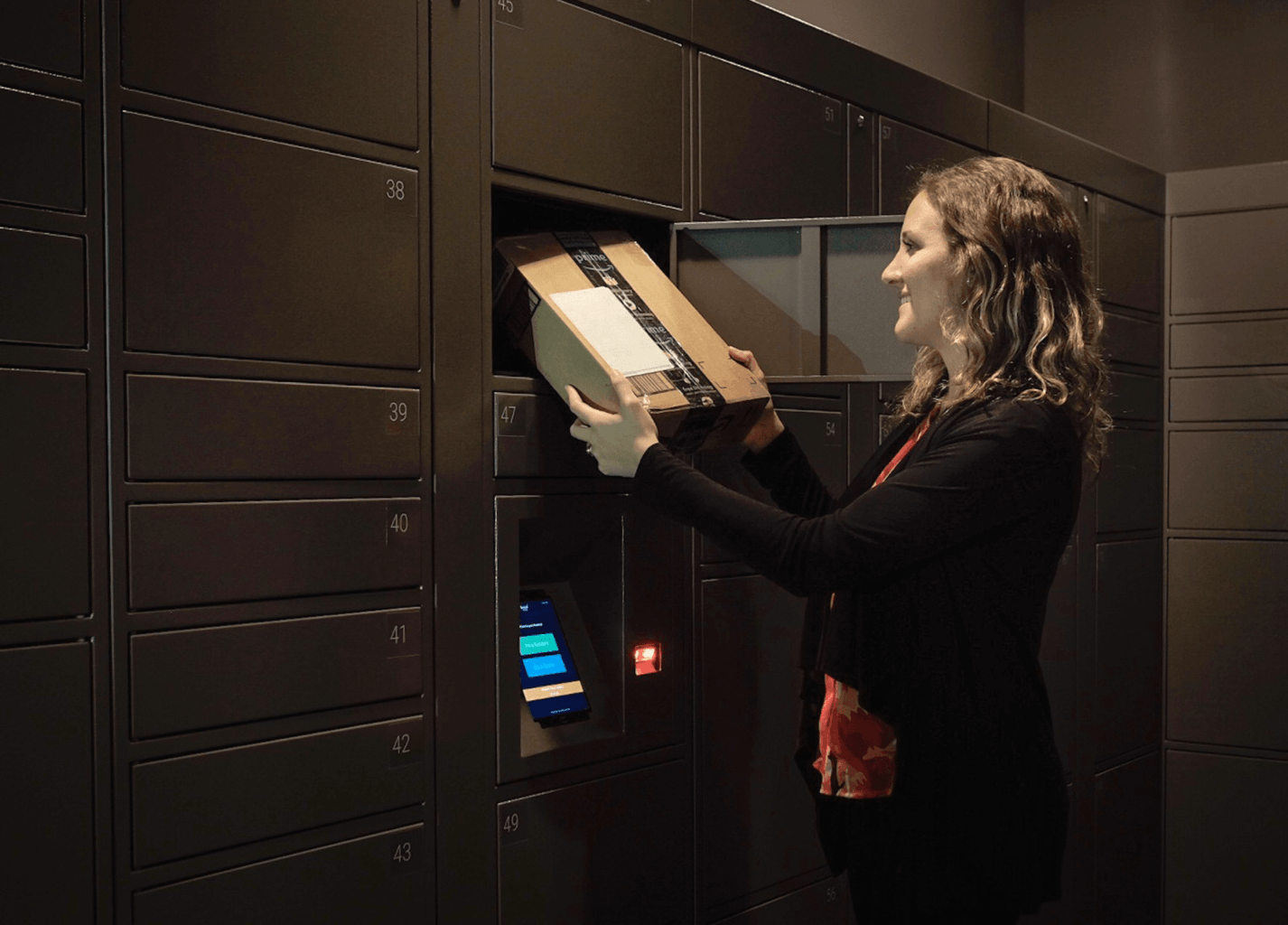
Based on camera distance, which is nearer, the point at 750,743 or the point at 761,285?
the point at 761,285

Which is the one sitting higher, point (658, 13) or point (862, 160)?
point (658, 13)

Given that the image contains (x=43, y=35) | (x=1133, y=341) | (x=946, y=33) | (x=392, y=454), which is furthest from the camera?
(x=946, y=33)

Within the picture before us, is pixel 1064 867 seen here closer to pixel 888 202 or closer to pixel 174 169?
pixel 888 202

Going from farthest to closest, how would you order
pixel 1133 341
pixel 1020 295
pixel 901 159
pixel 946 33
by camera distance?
1. pixel 946 33
2. pixel 1133 341
3. pixel 901 159
4. pixel 1020 295

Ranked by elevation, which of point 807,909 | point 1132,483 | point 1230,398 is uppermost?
point 1230,398

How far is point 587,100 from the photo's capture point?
1.99 meters

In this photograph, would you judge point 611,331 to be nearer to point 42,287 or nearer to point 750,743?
point 42,287

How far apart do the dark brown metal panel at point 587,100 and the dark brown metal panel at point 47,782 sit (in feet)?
3.26

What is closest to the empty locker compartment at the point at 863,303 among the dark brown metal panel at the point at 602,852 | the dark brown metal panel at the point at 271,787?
the dark brown metal panel at the point at 602,852

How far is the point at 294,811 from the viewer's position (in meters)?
1.64

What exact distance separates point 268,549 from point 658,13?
118 centimetres

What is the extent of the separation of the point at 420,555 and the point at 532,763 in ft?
1.37

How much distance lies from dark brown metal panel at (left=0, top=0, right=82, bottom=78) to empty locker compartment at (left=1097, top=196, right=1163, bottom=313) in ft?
8.43

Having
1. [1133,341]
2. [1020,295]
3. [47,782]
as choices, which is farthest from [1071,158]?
[47,782]
